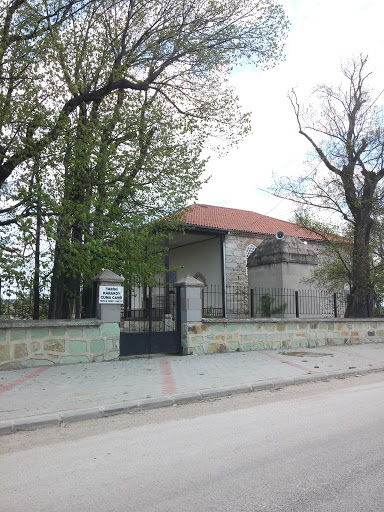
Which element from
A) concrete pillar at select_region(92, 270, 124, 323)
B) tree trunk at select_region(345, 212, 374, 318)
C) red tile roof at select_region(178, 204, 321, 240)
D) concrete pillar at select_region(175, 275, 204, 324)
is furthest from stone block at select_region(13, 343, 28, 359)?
red tile roof at select_region(178, 204, 321, 240)

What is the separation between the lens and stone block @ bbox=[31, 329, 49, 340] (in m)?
8.87

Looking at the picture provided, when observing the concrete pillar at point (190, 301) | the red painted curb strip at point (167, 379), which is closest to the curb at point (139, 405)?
the red painted curb strip at point (167, 379)

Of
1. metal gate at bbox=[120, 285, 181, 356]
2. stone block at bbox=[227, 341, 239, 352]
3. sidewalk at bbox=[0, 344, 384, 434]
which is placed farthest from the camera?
stone block at bbox=[227, 341, 239, 352]

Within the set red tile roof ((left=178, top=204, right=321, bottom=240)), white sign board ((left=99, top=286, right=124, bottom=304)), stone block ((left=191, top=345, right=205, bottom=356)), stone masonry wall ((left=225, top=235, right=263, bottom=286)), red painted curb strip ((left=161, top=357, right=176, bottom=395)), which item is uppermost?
red tile roof ((left=178, top=204, right=321, bottom=240))

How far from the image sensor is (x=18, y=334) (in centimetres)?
870

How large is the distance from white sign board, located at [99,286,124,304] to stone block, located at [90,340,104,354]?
2.89 ft

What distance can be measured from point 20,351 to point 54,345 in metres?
0.68

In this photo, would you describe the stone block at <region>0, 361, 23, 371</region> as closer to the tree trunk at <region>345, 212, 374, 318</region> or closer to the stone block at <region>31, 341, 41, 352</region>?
the stone block at <region>31, 341, 41, 352</region>

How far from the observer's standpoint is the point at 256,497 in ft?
10.2

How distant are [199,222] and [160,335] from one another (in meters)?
15.1

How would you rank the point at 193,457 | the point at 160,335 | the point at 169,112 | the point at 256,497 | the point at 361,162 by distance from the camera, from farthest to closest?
the point at 361,162
the point at 169,112
the point at 160,335
the point at 193,457
the point at 256,497

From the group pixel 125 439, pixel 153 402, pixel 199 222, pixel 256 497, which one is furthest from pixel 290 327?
pixel 199 222

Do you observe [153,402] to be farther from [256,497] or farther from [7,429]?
[256,497]

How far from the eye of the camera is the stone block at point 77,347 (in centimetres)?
929
